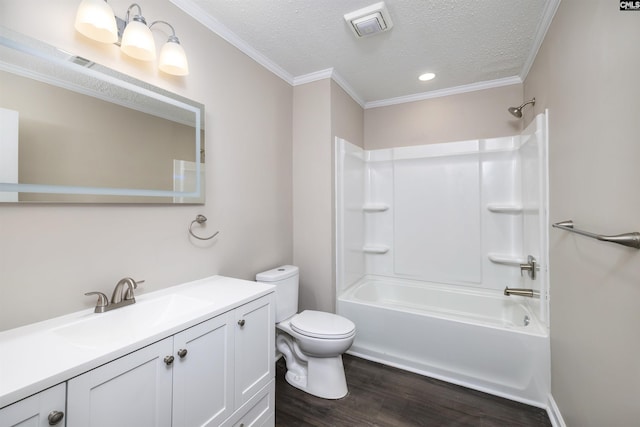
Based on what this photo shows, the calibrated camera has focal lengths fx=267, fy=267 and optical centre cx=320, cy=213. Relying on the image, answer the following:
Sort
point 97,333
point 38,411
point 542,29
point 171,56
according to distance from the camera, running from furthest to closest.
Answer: point 542,29, point 171,56, point 97,333, point 38,411

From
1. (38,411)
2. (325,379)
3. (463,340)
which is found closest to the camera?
(38,411)

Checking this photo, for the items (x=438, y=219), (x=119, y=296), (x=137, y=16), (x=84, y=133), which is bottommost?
(x=119, y=296)

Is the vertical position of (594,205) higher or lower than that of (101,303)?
higher

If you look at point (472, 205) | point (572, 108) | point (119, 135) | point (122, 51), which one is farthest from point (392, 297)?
point (122, 51)

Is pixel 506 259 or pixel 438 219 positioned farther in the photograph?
pixel 438 219

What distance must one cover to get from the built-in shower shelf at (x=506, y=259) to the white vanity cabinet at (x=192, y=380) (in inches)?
85.4

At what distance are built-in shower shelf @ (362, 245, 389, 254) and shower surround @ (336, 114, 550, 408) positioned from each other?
0.02 meters

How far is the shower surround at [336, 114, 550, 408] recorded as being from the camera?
6.13 feet

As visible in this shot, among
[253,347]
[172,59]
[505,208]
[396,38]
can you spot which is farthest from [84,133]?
[505,208]

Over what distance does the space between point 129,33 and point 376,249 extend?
2635mm

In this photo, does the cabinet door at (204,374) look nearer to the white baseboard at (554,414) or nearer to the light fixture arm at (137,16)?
the light fixture arm at (137,16)

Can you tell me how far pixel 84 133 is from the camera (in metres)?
1.15

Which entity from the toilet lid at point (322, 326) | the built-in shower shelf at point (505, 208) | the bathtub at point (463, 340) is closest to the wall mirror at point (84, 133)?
the toilet lid at point (322, 326)

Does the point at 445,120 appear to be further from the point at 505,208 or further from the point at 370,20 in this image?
the point at 370,20
